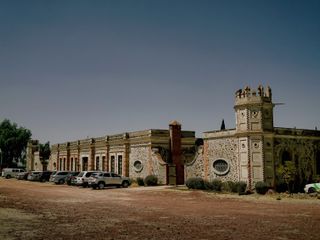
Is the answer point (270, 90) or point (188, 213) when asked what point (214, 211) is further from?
point (270, 90)

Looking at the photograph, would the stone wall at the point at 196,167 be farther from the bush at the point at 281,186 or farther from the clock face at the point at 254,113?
the bush at the point at 281,186

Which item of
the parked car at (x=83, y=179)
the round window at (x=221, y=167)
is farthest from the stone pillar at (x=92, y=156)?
the round window at (x=221, y=167)

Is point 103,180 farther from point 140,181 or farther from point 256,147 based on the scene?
point 256,147

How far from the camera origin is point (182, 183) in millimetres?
35906

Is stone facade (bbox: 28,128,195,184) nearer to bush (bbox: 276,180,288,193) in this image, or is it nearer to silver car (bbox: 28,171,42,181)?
silver car (bbox: 28,171,42,181)

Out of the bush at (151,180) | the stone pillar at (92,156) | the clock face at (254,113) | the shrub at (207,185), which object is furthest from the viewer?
the stone pillar at (92,156)

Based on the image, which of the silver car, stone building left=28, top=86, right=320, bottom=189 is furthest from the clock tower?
the silver car

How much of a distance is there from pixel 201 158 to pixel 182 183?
5.16 metres

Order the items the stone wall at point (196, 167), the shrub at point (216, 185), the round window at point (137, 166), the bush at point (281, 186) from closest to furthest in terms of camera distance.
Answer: the bush at point (281, 186), the shrub at point (216, 185), the stone wall at point (196, 167), the round window at point (137, 166)

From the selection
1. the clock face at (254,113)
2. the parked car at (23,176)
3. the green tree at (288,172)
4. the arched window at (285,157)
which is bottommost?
the parked car at (23,176)

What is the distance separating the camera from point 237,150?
28.2 m

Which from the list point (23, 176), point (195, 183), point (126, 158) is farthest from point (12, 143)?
point (195, 183)

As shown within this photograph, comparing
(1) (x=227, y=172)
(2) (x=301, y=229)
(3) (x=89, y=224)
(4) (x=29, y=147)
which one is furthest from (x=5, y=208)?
(4) (x=29, y=147)

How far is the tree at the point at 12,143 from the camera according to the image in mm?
79500
